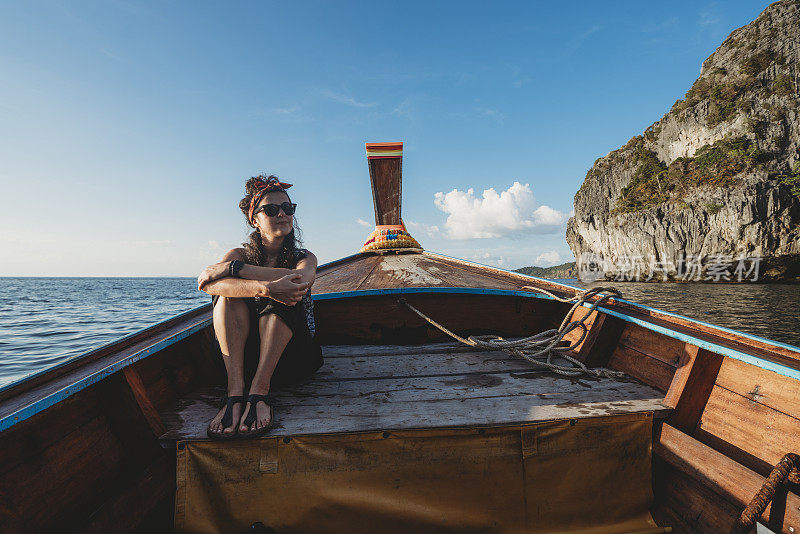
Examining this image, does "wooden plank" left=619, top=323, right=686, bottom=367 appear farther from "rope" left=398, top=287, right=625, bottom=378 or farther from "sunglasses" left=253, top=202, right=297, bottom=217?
"sunglasses" left=253, top=202, right=297, bottom=217

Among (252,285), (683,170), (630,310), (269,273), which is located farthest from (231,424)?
(683,170)

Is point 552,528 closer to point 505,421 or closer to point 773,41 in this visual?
point 505,421

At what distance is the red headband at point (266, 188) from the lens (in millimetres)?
2012

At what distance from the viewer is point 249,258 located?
2.00 meters

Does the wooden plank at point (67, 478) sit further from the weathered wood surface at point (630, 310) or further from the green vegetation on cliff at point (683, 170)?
the green vegetation on cliff at point (683, 170)

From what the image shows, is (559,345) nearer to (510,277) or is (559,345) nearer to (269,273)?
(510,277)

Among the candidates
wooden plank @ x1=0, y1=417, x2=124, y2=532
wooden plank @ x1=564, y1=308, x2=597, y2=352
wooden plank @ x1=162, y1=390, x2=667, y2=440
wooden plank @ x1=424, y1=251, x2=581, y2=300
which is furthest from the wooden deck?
wooden plank @ x1=424, y1=251, x2=581, y2=300

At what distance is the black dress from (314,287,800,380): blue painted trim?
73cm

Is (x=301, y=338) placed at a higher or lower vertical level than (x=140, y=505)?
higher

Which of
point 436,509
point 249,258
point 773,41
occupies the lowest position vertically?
point 436,509

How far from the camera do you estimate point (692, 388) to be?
154cm

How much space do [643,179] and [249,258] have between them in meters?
54.2

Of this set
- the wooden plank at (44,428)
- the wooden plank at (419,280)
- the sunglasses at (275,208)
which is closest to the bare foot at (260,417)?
the wooden plank at (44,428)

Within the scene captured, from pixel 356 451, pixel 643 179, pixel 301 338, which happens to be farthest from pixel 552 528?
pixel 643 179
